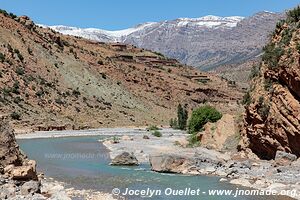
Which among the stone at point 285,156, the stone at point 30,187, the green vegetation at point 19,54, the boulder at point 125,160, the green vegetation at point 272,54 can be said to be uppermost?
the green vegetation at point 19,54

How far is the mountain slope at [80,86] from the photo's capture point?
8238 centimetres

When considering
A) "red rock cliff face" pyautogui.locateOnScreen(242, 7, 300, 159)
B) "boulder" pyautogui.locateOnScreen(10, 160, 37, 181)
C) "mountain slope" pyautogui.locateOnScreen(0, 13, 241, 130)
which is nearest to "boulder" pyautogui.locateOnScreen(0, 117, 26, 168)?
"boulder" pyautogui.locateOnScreen(10, 160, 37, 181)

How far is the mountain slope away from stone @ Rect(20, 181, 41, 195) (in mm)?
53070

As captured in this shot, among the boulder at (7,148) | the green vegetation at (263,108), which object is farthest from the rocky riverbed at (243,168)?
the boulder at (7,148)

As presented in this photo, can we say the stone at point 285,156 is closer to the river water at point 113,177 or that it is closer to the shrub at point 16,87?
the river water at point 113,177

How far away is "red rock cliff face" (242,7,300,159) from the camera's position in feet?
101

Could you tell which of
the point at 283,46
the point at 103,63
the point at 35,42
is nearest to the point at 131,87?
the point at 103,63

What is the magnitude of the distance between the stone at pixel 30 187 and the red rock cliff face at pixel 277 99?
16.1 meters

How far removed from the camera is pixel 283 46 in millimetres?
33031

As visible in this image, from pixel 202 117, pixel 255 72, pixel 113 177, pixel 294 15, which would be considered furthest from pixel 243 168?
pixel 202 117

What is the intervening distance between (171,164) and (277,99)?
8.11m

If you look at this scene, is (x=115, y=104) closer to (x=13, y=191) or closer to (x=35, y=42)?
(x=35, y=42)

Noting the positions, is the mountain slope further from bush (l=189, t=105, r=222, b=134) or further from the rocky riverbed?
the rocky riverbed

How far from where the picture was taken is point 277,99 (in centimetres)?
3225
